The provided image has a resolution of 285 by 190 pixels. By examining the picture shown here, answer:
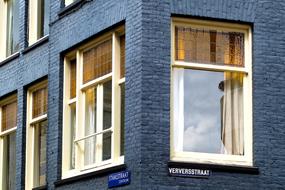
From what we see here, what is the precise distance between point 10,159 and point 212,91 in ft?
24.8

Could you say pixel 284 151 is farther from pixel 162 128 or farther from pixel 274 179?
pixel 162 128

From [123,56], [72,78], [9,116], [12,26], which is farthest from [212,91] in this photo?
[12,26]

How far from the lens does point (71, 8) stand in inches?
827

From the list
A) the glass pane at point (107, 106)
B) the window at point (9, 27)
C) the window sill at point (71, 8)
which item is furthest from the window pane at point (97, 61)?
the window at point (9, 27)

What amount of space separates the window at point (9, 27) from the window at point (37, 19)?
1.01 meters

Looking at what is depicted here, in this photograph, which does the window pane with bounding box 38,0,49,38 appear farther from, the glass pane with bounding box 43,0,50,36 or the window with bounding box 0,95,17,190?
the window with bounding box 0,95,17,190

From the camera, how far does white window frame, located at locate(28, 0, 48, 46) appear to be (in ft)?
78.5

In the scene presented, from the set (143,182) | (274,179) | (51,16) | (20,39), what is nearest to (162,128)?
(143,182)

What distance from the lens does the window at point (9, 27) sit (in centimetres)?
2530

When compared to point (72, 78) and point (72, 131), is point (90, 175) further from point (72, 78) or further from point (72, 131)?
point (72, 78)

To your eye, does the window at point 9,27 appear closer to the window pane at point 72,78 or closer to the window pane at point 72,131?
the window pane at point 72,78

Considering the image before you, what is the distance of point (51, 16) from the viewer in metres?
22.1

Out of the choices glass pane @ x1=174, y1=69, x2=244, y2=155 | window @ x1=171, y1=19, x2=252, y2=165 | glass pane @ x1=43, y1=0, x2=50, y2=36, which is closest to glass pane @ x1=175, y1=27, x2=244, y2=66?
window @ x1=171, y1=19, x2=252, y2=165

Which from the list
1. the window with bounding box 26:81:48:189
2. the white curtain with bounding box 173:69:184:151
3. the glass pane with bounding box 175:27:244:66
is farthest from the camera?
the window with bounding box 26:81:48:189
